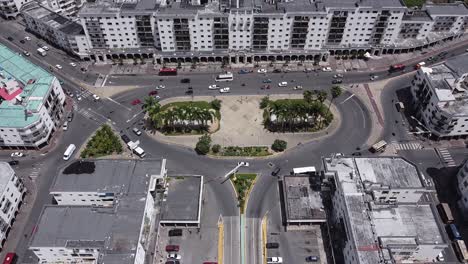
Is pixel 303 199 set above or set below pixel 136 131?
below

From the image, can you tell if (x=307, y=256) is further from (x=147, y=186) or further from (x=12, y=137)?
(x=12, y=137)

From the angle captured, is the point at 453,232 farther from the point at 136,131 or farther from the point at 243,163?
the point at 136,131

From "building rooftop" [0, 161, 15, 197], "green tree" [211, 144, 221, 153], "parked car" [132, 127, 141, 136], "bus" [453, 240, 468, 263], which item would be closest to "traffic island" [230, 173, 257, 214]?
"green tree" [211, 144, 221, 153]

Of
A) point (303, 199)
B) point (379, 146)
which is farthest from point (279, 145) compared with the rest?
point (379, 146)

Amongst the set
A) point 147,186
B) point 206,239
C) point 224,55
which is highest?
point 224,55

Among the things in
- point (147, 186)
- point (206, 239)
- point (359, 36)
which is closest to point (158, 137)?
point (147, 186)

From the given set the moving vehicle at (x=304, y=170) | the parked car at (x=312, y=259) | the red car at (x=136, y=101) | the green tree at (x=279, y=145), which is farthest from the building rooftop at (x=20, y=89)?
the parked car at (x=312, y=259)

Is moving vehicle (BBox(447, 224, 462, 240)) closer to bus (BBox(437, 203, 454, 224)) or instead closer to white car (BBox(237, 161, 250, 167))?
bus (BBox(437, 203, 454, 224))
